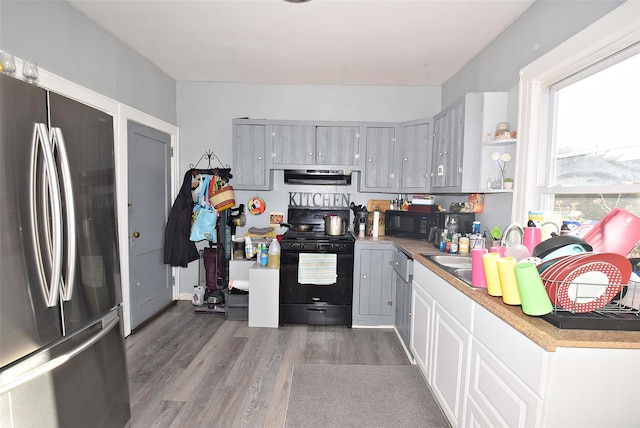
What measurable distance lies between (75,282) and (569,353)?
1827mm

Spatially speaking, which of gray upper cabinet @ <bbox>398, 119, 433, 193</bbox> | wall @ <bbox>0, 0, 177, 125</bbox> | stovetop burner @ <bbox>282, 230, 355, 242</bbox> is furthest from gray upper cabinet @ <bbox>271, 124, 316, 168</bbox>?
wall @ <bbox>0, 0, 177, 125</bbox>

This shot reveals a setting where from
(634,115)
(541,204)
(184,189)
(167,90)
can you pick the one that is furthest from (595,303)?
(167,90)

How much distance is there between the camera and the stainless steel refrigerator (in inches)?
41.6

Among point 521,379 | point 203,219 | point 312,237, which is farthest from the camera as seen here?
point 203,219

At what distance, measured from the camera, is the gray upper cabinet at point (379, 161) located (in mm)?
3500

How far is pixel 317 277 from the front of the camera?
10.3 ft

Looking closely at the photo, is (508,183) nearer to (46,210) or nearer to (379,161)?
(379,161)

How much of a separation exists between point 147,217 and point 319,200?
186 centimetres

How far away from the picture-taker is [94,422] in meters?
1.39

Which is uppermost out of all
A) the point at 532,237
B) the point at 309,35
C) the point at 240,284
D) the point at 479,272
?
the point at 309,35

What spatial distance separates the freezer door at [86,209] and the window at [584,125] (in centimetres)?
243

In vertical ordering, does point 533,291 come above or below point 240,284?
above

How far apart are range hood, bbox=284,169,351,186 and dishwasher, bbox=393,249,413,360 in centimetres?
104

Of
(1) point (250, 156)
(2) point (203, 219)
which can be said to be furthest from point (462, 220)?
(2) point (203, 219)
